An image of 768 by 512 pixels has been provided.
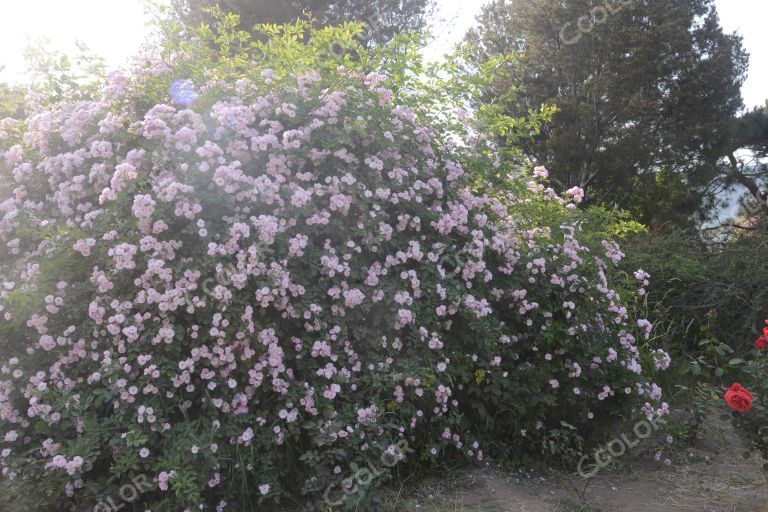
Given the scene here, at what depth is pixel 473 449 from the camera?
3762 mm

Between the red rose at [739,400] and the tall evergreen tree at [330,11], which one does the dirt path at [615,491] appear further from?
the tall evergreen tree at [330,11]

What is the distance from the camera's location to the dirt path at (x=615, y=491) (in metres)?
3.36

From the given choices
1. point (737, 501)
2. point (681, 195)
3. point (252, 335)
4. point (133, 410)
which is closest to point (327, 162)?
point (252, 335)

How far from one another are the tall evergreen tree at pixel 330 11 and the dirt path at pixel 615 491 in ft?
42.2

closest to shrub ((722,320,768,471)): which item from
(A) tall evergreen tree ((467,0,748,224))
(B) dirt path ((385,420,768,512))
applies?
(B) dirt path ((385,420,768,512))

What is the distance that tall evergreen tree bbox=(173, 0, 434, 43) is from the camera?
16.3m

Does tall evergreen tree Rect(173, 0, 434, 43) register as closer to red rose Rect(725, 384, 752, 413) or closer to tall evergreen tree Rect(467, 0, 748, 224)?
tall evergreen tree Rect(467, 0, 748, 224)

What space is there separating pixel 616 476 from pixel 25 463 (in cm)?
336

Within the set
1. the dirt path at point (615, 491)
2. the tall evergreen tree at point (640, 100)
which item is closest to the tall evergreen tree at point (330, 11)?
the tall evergreen tree at point (640, 100)

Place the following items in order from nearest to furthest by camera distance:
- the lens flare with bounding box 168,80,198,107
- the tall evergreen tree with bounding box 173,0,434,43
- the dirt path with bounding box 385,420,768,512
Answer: the dirt path with bounding box 385,420,768,512
the lens flare with bounding box 168,80,198,107
the tall evergreen tree with bounding box 173,0,434,43

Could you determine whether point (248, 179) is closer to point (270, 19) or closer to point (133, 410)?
point (133, 410)

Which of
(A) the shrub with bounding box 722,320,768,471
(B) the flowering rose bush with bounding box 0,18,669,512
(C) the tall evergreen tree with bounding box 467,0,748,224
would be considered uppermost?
(C) the tall evergreen tree with bounding box 467,0,748,224

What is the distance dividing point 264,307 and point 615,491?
2.38 metres

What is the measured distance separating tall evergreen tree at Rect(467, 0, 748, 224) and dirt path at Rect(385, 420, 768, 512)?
12.2 m
